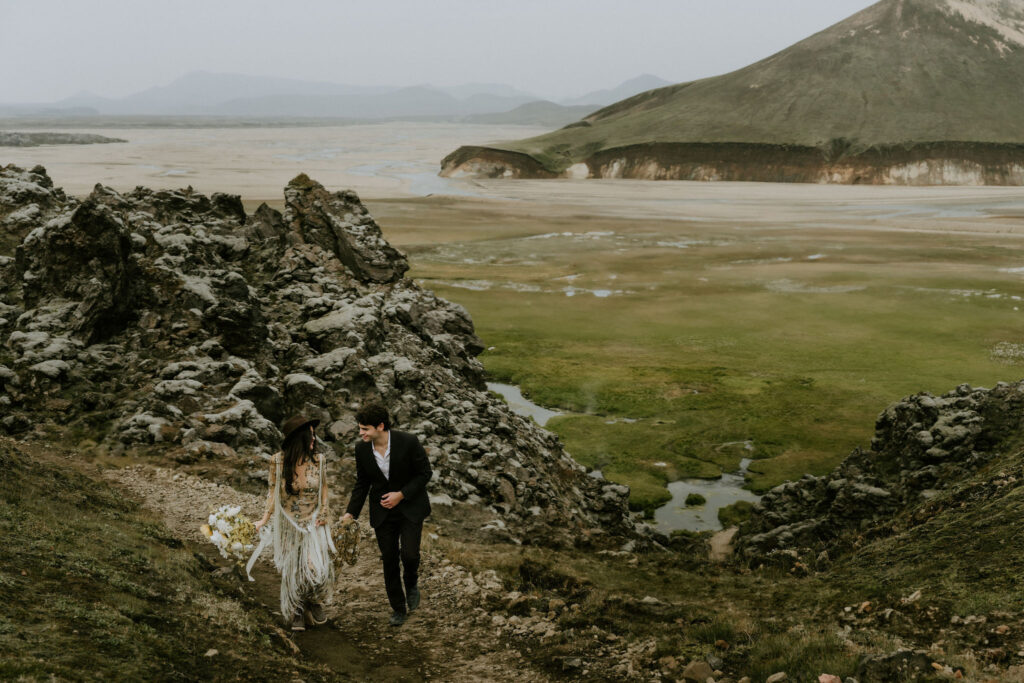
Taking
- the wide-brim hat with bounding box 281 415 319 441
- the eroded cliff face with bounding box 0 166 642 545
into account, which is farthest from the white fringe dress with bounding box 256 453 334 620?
the eroded cliff face with bounding box 0 166 642 545

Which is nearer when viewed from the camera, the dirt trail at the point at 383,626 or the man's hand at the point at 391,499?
the dirt trail at the point at 383,626

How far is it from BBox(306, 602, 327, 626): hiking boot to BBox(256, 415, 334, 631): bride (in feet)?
0.59

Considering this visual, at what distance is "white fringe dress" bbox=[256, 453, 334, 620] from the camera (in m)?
10.6

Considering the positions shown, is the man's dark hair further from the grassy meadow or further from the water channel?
the grassy meadow

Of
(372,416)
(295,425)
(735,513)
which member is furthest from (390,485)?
(735,513)

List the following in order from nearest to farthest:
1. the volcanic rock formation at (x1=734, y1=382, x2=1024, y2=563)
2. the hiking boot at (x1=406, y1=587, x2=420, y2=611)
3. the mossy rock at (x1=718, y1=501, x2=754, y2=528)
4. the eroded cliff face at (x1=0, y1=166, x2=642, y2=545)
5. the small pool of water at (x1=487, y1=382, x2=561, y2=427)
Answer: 1. the hiking boot at (x1=406, y1=587, x2=420, y2=611)
2. the eroded cliff face at (x1=0, y1=166, x2=642, y2=545)
3. the volcanic rock formation at (x1=734, y1=382, x2=1024, y2=563)
4. the mossy rock at (x1=718, y1=501, x2=754, y2=528)
5. the small pool of water at (x1=487, y1=382, x2=561, y2=427)

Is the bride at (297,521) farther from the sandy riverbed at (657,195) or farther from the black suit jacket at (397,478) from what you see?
the sandy riverbed at (657,195)

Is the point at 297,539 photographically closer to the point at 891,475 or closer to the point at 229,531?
the point at 229,531

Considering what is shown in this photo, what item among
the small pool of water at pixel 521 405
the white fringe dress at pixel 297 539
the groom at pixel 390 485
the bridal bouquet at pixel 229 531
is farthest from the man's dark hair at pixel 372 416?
the small pool of water at pixel 521 405

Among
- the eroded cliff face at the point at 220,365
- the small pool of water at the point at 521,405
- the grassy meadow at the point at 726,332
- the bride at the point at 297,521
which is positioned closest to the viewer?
the bride at the point at 297,521

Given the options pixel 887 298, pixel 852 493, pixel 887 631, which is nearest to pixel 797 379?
pixel 852 493

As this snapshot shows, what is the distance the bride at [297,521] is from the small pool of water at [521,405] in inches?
951

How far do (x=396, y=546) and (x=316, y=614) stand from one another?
150 centimetres

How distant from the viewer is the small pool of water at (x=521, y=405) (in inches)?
1434
